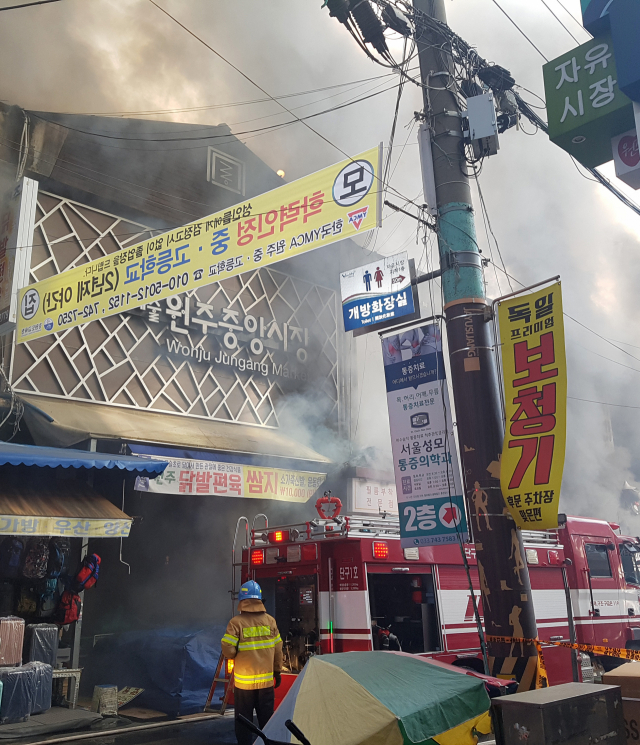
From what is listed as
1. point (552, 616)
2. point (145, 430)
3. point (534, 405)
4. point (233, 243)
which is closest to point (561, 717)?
point (534, 405)

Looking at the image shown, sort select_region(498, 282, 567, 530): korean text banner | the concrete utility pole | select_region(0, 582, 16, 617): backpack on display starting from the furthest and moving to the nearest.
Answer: select_region(0, 582, 16, 617): backpack on display < the concrete utility pole < select_region(498, 282, 567, 530): korean text banner

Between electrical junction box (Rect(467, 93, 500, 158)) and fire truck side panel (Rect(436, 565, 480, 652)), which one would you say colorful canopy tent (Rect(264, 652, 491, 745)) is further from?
electrical junction box (Rect(467, 93, 500, 158))

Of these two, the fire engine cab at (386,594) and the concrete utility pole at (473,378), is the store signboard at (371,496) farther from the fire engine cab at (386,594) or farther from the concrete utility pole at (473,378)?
the concrete utility pole at (473,378)

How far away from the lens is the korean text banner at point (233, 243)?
709 cm

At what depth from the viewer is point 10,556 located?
985 centimetres

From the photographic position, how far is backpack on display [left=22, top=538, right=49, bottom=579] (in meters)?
10.0

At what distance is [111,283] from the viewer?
881 centimetres

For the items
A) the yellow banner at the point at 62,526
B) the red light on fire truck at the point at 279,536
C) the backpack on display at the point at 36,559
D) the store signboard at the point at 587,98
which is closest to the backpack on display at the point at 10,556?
the backpack on display at the point at 36,559

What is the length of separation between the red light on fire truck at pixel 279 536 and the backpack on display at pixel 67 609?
349 cm

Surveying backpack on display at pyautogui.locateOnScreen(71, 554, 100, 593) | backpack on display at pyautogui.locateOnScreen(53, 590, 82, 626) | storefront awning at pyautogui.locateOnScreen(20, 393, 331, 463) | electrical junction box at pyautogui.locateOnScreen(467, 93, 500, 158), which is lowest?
backpack on display at pyautogui.locateOnScreen(53, 590, 82, 626)

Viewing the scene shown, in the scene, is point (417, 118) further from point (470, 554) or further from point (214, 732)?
point (214, 732)

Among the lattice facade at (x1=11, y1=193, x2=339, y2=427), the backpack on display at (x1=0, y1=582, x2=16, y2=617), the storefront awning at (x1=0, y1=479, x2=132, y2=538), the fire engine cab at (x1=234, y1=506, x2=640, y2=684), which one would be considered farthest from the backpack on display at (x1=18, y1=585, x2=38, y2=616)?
the lattice facade at (x1=11, y1=193, x2=339, y2=427)

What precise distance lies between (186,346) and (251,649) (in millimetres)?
9977

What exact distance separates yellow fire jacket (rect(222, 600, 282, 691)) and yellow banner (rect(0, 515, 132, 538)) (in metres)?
4.12
